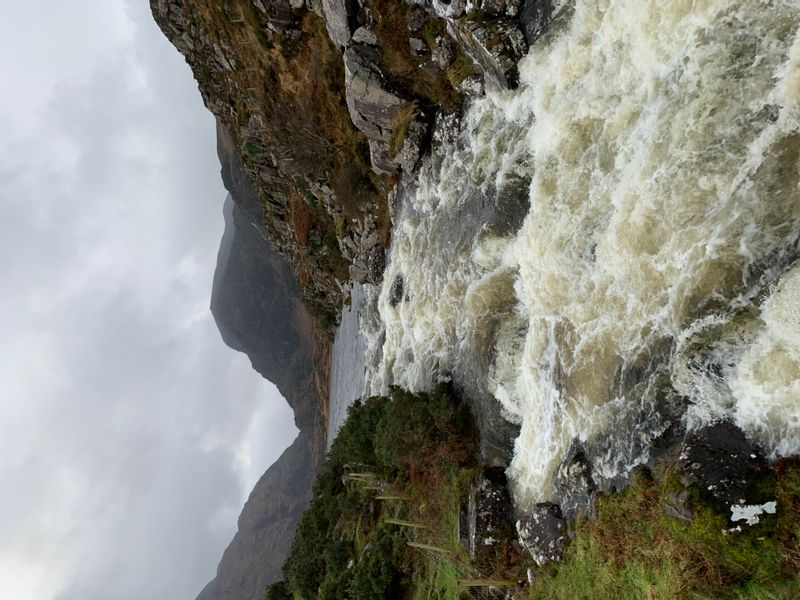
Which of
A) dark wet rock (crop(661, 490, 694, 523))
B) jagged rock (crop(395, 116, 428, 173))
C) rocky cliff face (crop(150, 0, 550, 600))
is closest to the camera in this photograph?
dark wet rock (crop(661, 490, 694, 523))

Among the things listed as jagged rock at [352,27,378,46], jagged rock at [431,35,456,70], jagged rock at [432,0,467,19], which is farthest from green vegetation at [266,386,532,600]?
jagged rock at [352,27,378,46]

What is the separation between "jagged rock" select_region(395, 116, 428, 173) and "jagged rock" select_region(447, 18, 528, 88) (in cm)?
413

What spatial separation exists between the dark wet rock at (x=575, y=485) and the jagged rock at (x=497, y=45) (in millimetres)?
9302

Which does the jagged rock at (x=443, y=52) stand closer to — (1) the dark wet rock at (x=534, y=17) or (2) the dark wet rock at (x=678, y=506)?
(1) the dark wet rock at (x=534, y=17)

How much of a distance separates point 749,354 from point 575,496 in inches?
168

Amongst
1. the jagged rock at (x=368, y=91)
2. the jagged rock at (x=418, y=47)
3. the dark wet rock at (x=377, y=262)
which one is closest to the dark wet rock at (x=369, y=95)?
the jagged rock at (x=368, y=91)

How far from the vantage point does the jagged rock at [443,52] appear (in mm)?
16844

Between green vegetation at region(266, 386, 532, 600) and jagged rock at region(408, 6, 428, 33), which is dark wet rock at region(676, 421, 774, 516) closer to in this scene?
green vegetation at region(266, 386, 532, 600)

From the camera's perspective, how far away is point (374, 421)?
20969mm

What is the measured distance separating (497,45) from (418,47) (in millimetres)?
4533

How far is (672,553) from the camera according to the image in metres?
8.29

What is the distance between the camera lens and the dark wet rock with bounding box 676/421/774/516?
24.2 feet

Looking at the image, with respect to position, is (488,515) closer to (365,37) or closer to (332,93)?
(365,37)

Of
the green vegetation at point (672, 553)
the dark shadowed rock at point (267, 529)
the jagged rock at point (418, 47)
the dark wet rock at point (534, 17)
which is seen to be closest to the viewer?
the green vegetation at point (672, 553)
